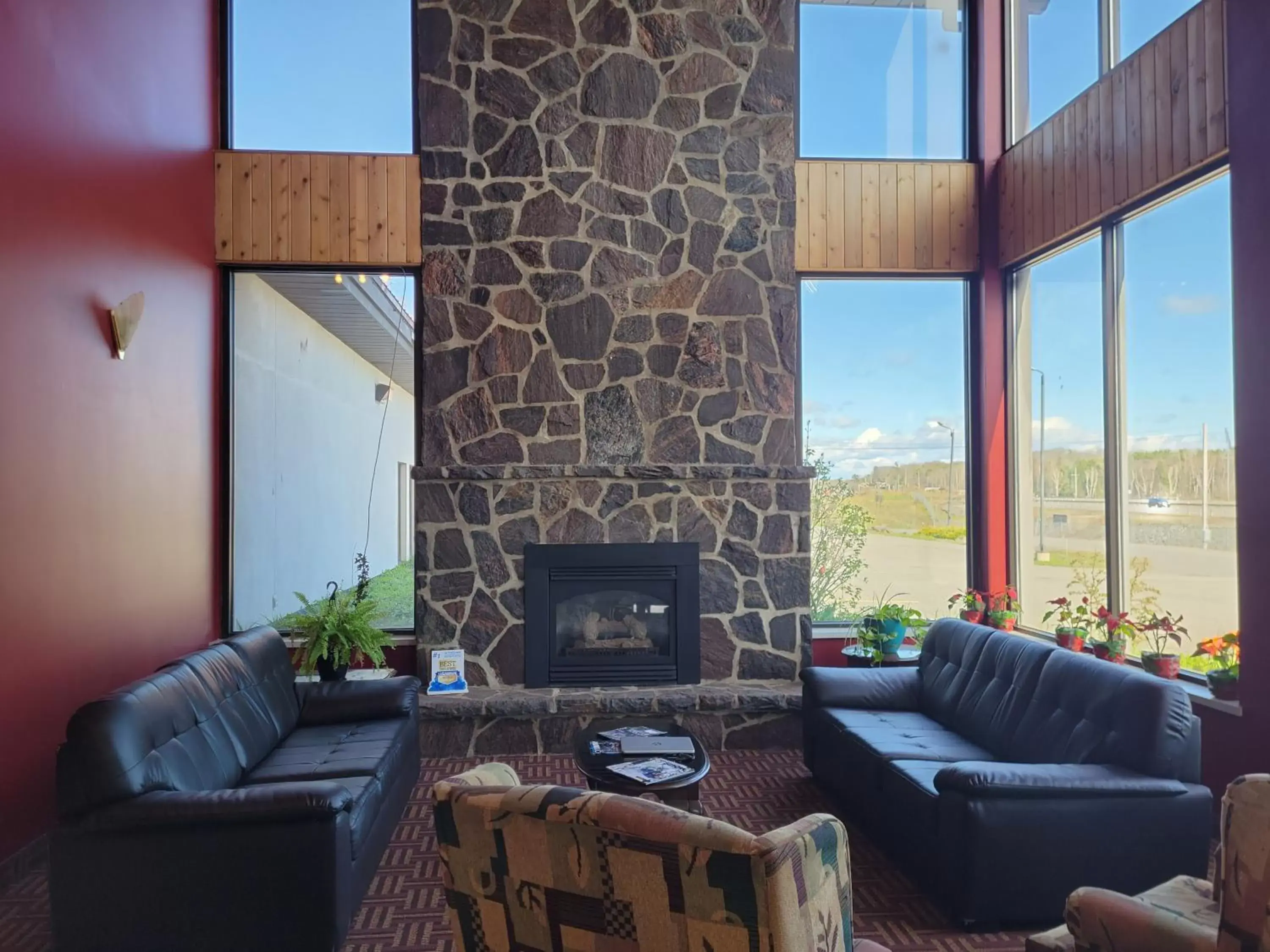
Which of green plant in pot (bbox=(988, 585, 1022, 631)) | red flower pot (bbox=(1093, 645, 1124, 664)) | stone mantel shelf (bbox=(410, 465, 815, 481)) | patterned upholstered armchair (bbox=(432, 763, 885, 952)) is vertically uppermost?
stone mantel shelf (bbox=(410, 465, 815, 481))

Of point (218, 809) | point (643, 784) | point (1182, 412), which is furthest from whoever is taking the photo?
point (1182, 412)

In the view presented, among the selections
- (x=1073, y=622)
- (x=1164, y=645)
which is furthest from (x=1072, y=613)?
(x=1164, y=645)

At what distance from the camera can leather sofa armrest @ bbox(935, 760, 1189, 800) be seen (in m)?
2.68

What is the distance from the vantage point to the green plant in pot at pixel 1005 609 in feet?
16.3

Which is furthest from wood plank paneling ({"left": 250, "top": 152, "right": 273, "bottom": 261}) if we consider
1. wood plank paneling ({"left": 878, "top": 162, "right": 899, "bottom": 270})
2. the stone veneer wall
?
wood plank paneling ({"left": 878, "top": 162, "right": 899, "bottom": 270})

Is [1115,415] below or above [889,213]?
below

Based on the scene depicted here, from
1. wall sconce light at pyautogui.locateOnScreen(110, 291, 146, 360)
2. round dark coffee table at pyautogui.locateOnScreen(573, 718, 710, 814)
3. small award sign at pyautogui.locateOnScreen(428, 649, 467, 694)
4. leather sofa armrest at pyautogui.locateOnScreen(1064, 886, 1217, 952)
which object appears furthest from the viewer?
small award sign at pyautogui.locateOnScreen(428, 649, 467, 694)

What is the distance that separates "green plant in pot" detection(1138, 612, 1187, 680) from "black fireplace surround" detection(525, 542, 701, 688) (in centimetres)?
232

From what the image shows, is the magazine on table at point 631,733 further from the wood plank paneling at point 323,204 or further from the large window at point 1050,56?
the large window at point 1050,56

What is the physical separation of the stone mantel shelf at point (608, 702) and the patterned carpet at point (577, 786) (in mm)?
474

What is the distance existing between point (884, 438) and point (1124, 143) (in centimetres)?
210

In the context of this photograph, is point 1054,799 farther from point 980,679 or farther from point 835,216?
point 835,216

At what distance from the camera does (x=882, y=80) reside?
5.54m

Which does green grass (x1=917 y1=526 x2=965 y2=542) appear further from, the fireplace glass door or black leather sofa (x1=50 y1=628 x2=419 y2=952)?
black leather sofa (x1=50 y1=628 x2=419 y2=952)
